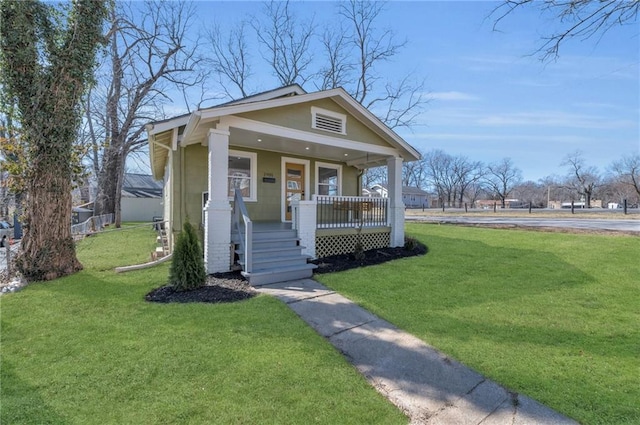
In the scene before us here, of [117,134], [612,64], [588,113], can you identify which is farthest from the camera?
[117,134]

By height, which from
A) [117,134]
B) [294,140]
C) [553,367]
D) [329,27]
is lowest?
[553,367]

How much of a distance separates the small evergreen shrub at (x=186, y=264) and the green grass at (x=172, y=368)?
68cm

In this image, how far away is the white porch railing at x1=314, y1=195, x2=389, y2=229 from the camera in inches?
350

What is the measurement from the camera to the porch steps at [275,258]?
625 cm

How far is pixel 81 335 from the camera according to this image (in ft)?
12.5

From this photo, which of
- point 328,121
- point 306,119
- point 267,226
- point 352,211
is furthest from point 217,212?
point 352,211

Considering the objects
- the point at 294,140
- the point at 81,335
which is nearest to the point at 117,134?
the point at 294,140

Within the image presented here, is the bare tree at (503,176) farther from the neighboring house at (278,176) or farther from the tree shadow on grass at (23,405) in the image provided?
the tree shadow on grass at (23,405)

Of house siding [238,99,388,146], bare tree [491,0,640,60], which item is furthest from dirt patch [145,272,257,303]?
bare tree [491,0,640,60]

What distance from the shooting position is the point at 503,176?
69.3 m

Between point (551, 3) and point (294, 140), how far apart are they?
569 cm

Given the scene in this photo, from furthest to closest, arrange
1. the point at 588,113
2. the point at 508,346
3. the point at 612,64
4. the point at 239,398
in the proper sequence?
1. the point at 588,113
2. the point at 612,64
3. the point at 508,346
4. the point at 239,398

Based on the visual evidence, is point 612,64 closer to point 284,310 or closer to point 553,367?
point 553,367

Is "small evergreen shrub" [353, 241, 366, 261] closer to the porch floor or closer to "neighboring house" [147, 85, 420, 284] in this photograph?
"neighboring house" [147, 85, 420, 284]
